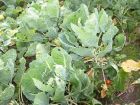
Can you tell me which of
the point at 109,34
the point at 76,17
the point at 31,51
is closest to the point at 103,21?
the point at 109,34

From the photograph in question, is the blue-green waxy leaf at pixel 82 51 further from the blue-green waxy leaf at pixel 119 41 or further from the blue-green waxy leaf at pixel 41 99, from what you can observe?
the blue-green waxy leaf at pixel 41 99

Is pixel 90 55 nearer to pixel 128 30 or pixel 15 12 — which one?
pixel 128 30

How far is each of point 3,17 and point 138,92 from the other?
1351mm

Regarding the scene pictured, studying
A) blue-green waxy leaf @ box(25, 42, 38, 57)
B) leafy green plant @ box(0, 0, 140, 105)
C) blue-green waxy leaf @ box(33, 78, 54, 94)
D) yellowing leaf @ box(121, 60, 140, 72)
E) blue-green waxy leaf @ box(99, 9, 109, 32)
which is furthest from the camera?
blue-green waxy leaf @ box(25, 42, 38, 57)

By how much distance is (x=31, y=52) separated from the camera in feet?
7.18

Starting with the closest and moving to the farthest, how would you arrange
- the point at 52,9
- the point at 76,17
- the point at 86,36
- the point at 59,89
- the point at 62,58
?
the point at 59,89 < the point at 62,58 < the point at 86,36 < the point at 76,17 < the point at 52,9

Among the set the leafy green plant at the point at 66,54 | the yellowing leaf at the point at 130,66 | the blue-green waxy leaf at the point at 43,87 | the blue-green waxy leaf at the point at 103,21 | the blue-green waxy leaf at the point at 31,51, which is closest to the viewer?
the blue-green waxy leaf at the point at 43,87

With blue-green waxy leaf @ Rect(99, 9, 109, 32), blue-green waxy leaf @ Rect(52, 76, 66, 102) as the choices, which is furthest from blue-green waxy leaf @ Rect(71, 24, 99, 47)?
blue-green waxy leaf @ Rect(52, 76, 66, 102)

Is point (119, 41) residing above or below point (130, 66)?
above

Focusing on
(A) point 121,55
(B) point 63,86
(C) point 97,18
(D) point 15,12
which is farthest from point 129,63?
(D) point 15,12

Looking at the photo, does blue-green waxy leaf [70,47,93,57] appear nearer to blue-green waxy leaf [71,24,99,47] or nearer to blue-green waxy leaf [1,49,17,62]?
blue-green waxy leaf [71,24,99,47]

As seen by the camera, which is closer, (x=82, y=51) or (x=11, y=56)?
(x=82, y=51)

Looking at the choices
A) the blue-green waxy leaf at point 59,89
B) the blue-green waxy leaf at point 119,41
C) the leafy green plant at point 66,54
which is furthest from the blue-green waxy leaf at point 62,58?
the blue-green waxy leaf at point 119,41

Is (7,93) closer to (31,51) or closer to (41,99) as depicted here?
(41,99)
